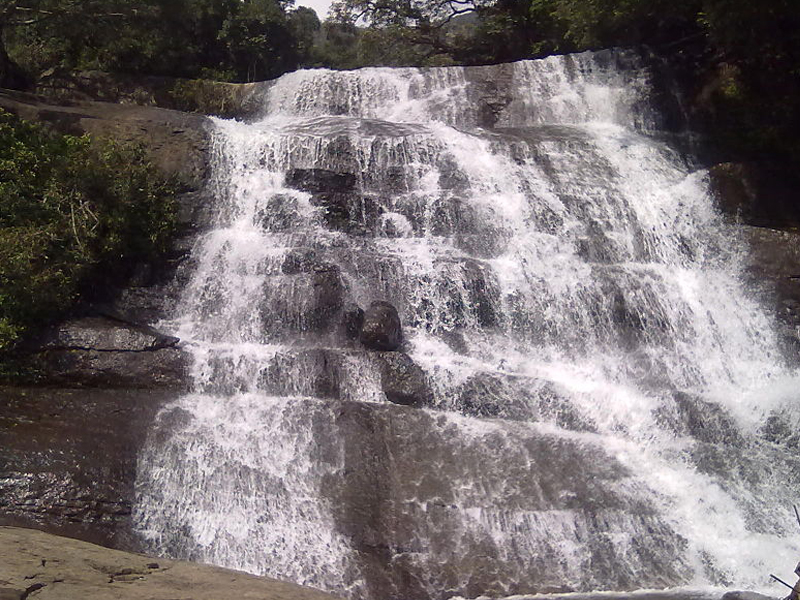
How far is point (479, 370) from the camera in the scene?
12602 millimetres

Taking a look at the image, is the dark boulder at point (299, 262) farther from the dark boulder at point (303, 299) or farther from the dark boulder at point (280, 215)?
the dark boulder at point (280, 215)

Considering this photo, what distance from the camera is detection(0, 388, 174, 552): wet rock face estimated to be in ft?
31.6

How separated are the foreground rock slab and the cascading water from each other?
4533 millimetres

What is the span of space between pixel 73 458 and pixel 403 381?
481cm

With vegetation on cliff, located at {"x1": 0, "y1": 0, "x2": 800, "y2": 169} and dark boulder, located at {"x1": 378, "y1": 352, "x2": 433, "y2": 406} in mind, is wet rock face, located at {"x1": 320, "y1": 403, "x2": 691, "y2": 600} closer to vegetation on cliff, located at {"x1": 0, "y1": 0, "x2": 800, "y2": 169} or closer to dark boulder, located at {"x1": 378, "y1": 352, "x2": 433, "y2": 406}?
dark boulder, located at {"x1": 378, "y1": 352, "x2": 433, "y2": 406}

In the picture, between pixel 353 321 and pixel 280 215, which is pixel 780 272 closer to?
pixel 353 321

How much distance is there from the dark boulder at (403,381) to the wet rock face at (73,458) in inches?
131

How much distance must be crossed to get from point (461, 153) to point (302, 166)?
3.54m

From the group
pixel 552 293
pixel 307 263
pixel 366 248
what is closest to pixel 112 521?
pixel 307 263

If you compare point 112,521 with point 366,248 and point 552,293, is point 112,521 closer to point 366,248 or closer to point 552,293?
point 366,248

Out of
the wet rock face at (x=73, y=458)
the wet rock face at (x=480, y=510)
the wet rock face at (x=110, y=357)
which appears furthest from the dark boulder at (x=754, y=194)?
the wet rock face at (x=73, y=458)

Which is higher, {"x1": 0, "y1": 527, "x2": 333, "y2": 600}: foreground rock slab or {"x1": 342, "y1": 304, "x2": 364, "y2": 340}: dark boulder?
{"x1": 0, "y1": 527, "x2": 333, "y2": 600}: foreground rock slab

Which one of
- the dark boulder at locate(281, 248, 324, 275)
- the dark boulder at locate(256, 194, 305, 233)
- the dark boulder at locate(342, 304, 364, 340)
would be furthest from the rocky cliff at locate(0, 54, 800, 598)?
the dark boulder at locate(342, 304, 364, 340)

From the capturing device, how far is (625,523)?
10.3 m
